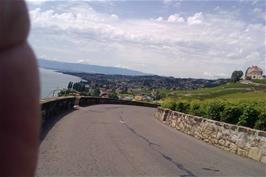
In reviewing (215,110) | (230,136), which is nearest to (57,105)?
(215,110)

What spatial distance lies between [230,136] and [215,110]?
3360 mm

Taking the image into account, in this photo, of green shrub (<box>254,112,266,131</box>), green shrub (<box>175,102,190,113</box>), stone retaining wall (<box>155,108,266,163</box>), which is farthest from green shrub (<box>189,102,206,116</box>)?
green shrub (<box>254,112,266,131</box>)

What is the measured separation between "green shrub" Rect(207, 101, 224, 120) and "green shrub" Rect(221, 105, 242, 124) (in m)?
0.81

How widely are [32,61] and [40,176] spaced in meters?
6.20

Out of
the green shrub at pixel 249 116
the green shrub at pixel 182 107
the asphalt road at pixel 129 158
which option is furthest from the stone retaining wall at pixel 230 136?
the green shrub at pixel 182 107

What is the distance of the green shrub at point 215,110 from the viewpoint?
17656mm

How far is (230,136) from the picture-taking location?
14641 mm

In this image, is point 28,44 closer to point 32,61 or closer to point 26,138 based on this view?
point 32,61

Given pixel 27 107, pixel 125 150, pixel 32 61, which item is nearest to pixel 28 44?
pixel 32 61

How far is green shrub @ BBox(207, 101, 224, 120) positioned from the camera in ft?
57.9

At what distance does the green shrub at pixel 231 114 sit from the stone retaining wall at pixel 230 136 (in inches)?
19.1

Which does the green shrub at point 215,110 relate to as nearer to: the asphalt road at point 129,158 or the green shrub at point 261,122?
the asphalt road at point 129,158

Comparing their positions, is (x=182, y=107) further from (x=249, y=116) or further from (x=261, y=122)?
(x=261, y=122)

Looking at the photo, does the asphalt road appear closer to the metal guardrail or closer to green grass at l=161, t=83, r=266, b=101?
the metal guardrail
